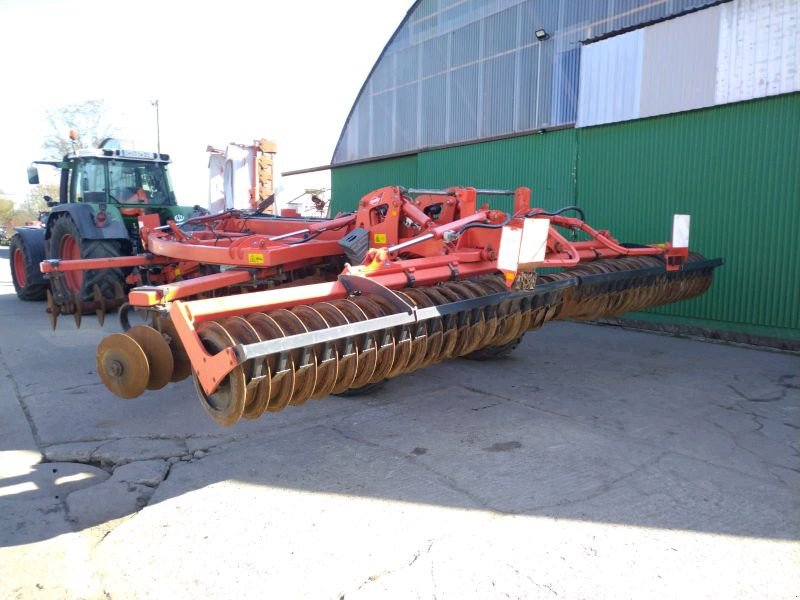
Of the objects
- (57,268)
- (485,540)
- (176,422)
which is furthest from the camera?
(57,268)

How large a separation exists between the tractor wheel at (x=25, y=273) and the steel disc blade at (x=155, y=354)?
7.82 meters

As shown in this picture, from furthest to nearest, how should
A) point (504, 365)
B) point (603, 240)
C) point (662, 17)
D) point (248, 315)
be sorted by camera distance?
1. point (662, 17)
2. point (504, 365)
3. point (603, 240)
4. point (248, 315)

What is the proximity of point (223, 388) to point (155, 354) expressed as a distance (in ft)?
1.77

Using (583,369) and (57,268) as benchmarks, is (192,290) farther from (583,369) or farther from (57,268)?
(583,369)

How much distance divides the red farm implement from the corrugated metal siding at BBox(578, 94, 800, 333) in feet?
4.27

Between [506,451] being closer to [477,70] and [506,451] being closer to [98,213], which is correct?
[98,213]

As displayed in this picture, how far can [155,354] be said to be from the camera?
3305mm

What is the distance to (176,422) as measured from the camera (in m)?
4.40

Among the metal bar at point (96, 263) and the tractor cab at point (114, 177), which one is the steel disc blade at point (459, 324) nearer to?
the metal bar at point (96, 263)

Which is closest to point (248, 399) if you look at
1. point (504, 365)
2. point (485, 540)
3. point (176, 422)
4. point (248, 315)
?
point (248, 315)

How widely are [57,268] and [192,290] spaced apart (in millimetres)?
2562

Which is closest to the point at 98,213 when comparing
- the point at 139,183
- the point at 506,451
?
the point at 139,183

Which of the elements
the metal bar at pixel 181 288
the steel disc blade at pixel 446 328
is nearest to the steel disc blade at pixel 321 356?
the steel disc blade at pixel 446 328

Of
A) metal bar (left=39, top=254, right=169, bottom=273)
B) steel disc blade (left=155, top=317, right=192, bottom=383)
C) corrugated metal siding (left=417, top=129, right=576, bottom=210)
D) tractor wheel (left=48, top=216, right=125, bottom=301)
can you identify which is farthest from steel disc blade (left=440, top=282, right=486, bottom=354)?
tractor wheel (left=48, top=216, right=125, bottom=301)
